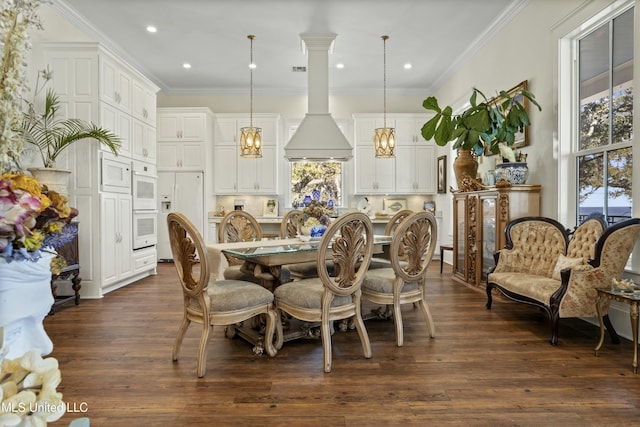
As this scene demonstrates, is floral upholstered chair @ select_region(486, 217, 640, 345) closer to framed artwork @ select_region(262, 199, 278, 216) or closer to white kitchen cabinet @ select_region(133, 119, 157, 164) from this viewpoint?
framed artwork @ select_region(262, 199, 278, 216)

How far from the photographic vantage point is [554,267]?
3.32 meters

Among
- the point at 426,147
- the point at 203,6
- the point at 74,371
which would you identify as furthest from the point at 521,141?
the point at 74,371

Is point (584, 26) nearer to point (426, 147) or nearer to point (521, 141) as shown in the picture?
point (521, 141)

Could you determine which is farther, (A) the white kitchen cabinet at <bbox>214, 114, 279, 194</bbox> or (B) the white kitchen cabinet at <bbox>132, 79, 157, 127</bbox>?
(A) the white kitchen cabinet at <bbox>214, 114, 279, 194</bbox>

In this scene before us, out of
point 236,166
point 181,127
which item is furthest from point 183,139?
point 236,166

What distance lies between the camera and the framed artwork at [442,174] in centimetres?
658

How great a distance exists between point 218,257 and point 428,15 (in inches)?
151

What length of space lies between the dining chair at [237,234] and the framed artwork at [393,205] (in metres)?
3.63

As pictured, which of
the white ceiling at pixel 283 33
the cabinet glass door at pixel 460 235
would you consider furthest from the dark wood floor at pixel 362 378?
the white ceiling at pixel 283 33

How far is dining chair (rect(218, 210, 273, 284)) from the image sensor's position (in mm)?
3107

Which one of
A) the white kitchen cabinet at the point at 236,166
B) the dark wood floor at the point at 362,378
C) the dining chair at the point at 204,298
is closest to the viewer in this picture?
the dark wood floor at the point at 362,378

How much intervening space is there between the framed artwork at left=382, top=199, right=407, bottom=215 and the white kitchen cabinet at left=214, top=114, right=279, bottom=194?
220 cm

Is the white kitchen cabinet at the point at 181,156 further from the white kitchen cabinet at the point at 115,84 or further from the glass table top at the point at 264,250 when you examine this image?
the glass table top at the point at 264,250

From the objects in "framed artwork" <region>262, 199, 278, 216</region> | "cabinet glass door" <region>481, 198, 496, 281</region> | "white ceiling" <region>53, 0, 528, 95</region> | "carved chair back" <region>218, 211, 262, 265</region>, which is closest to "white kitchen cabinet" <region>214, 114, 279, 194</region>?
"framed artwork" <region>262, 199, 278, 216</region>
